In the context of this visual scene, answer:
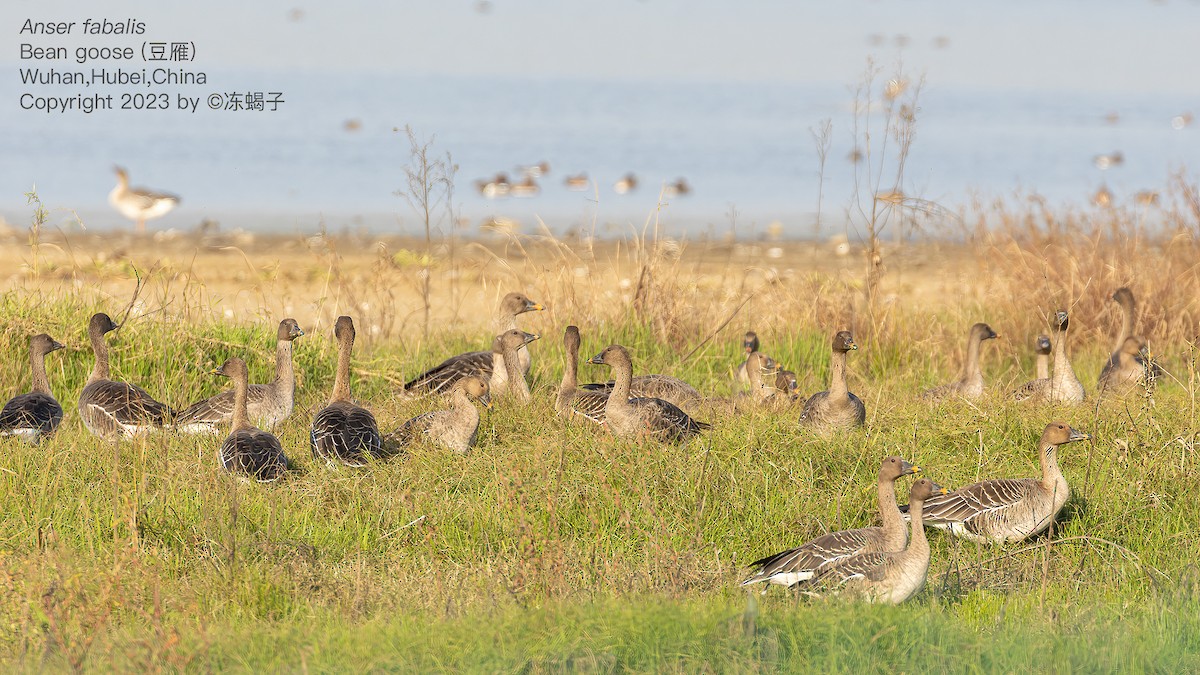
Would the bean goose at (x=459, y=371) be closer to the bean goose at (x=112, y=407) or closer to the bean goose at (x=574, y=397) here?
the bean goose at (x=574, y=397)

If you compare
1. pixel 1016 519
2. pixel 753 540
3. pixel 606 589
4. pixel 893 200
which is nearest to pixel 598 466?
pixel 753 540

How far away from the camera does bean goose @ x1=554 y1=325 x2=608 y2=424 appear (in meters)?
8.52

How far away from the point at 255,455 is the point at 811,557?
10.1ft

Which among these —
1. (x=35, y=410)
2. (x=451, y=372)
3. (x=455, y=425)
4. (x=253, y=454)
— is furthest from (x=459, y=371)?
(x=35, y=410)

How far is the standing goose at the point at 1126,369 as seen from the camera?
9.16m

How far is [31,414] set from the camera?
26.4 feet

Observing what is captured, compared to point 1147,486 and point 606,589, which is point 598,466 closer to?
point 606,589

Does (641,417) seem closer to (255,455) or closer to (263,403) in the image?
(255,455)

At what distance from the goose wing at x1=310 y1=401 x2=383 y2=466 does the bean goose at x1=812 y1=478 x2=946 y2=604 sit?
2829 millimetres

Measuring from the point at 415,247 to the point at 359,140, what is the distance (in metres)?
16.4

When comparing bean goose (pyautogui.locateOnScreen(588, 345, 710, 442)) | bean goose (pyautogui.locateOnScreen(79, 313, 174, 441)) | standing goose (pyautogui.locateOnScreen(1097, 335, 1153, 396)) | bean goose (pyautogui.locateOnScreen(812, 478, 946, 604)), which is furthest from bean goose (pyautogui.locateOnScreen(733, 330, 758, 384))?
bean goose (pyautogui.locateOnScreen(79, 313, 174, 441))

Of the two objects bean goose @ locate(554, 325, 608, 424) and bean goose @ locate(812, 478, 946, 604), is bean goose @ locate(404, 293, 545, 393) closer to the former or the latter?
bean goose @ locate(554, 325, 608, 424)

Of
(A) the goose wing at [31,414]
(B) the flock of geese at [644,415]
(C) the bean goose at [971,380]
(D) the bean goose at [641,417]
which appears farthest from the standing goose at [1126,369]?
(A) the goose wing at [31,414]

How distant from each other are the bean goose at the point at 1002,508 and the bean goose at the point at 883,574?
890 millimetres
